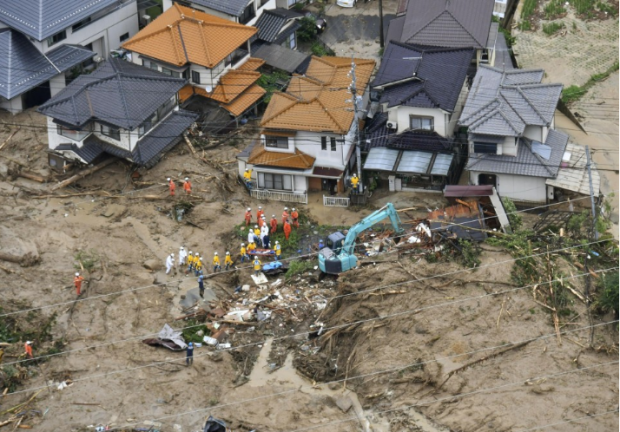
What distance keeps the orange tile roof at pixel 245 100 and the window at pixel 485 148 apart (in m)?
13.1

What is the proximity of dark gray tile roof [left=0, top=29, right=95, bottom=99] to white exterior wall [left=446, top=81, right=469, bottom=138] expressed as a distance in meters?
20.5

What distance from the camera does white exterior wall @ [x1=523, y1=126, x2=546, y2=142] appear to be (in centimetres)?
5722

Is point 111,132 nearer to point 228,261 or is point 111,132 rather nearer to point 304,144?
point 304,144

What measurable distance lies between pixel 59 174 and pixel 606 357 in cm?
2927

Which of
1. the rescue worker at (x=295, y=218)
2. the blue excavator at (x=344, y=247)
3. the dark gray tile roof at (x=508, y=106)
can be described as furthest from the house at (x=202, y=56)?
the dark gray tile roof at (x=508, y=106)

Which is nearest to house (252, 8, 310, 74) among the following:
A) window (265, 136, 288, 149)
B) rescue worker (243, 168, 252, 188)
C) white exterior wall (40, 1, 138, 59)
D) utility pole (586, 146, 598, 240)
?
white exterior wall (40, 1, 138, 59)

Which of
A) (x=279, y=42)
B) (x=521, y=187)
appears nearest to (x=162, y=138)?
(x=279, y=42)

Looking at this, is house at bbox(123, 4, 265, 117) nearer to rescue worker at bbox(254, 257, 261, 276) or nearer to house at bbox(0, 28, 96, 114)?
house at bbox(0, 28, 96, 114)

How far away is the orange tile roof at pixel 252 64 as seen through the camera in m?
65.7

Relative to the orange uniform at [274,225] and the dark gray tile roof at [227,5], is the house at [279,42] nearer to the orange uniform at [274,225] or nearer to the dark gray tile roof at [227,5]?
the dark gray tile roof at [227,5]

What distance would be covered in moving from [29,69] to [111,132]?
24.5 ft

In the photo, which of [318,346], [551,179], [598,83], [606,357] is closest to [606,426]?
[606,357]

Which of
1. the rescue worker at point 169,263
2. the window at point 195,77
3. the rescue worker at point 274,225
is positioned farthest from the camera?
the window at point 195,77

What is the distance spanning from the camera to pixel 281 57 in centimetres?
6712
